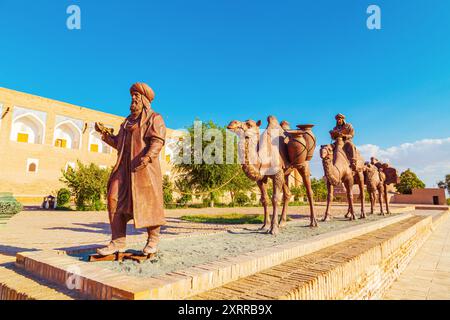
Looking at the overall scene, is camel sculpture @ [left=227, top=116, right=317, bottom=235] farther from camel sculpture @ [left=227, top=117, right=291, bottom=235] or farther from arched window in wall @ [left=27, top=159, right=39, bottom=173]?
arched window in wall @ [left=27, top=159, right=39, bottom=173]

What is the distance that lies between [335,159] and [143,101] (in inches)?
252

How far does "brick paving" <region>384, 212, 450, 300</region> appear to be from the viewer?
14.6 ft

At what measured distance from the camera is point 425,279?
17.6 feet

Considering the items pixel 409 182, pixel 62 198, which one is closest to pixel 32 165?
pixel 62 198

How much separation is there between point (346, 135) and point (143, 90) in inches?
285

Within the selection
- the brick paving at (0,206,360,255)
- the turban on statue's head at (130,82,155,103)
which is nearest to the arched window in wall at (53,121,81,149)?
the brick paving at (0,206,360,255)

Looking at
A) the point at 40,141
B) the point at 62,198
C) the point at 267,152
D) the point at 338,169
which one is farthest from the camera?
the point at 40,141

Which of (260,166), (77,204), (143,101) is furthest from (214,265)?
(77,204)

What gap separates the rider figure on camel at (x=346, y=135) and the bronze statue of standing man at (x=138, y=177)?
271 inches

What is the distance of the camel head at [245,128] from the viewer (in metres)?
5.54

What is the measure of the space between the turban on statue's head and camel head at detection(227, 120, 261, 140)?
6.78 feet

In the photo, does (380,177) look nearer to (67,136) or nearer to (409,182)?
(67,136)

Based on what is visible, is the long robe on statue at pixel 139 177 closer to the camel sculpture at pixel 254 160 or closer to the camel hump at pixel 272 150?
the camel sculpture at pixel 254 160
